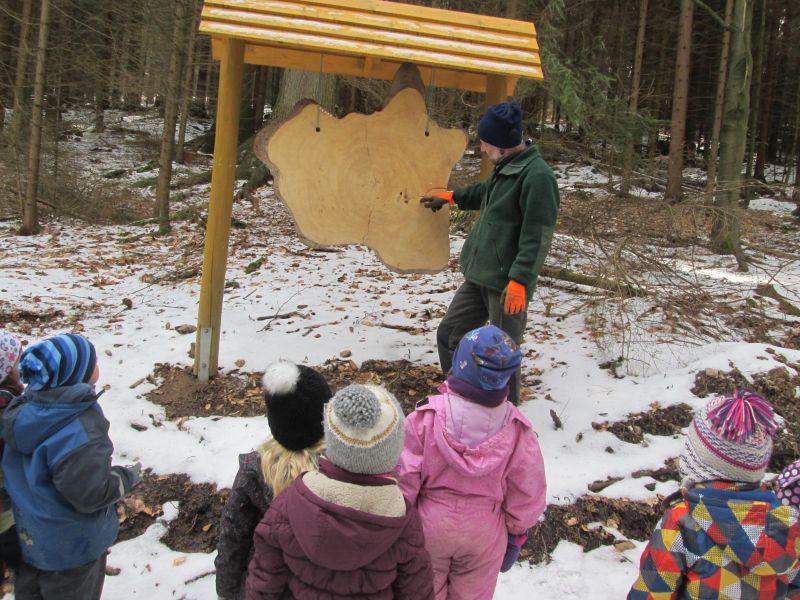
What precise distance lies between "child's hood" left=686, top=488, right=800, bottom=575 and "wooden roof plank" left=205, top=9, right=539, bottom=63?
301 cm

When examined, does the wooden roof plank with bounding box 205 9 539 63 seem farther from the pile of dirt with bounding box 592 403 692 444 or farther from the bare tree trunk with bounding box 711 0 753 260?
the bare tree trunk with bounding box 711 0 753 260

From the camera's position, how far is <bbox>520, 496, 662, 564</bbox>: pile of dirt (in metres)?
3.02

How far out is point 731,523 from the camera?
5.41 feet

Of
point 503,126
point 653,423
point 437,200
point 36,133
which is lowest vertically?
point 653,423

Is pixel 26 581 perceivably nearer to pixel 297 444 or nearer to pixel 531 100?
pixel 297 444

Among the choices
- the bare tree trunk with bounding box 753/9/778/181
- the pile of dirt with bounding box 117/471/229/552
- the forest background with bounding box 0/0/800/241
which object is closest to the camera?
the pile of dirt with bounding box 117/471/229/552

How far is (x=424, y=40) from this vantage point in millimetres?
3652

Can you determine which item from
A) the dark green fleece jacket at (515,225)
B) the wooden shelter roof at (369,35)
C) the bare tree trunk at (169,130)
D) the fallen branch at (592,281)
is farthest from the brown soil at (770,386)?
the bare tree trunk at (169,130)

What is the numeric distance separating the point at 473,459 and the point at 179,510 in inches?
79.3

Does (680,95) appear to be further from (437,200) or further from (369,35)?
(369,35)

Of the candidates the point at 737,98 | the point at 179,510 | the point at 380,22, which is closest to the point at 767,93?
the point at 737,98

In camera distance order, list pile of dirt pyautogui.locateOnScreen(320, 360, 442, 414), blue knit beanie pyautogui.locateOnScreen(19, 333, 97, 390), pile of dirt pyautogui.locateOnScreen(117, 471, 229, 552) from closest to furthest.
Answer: blue knit beanie pyautogui.locateOnScreen(19, 333, 97, 390)
pile of dirt pyautogui.locateOnScreen(117, 471, 229, 552)
pile of dirt pyautogui.locateOnScreen(320, 360, 442, 414)

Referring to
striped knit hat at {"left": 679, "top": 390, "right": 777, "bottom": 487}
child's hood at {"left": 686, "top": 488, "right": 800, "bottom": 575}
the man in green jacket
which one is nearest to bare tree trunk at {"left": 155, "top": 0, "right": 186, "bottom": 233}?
the man in green jacket

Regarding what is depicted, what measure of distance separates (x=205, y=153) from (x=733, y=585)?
1972 centimetres
